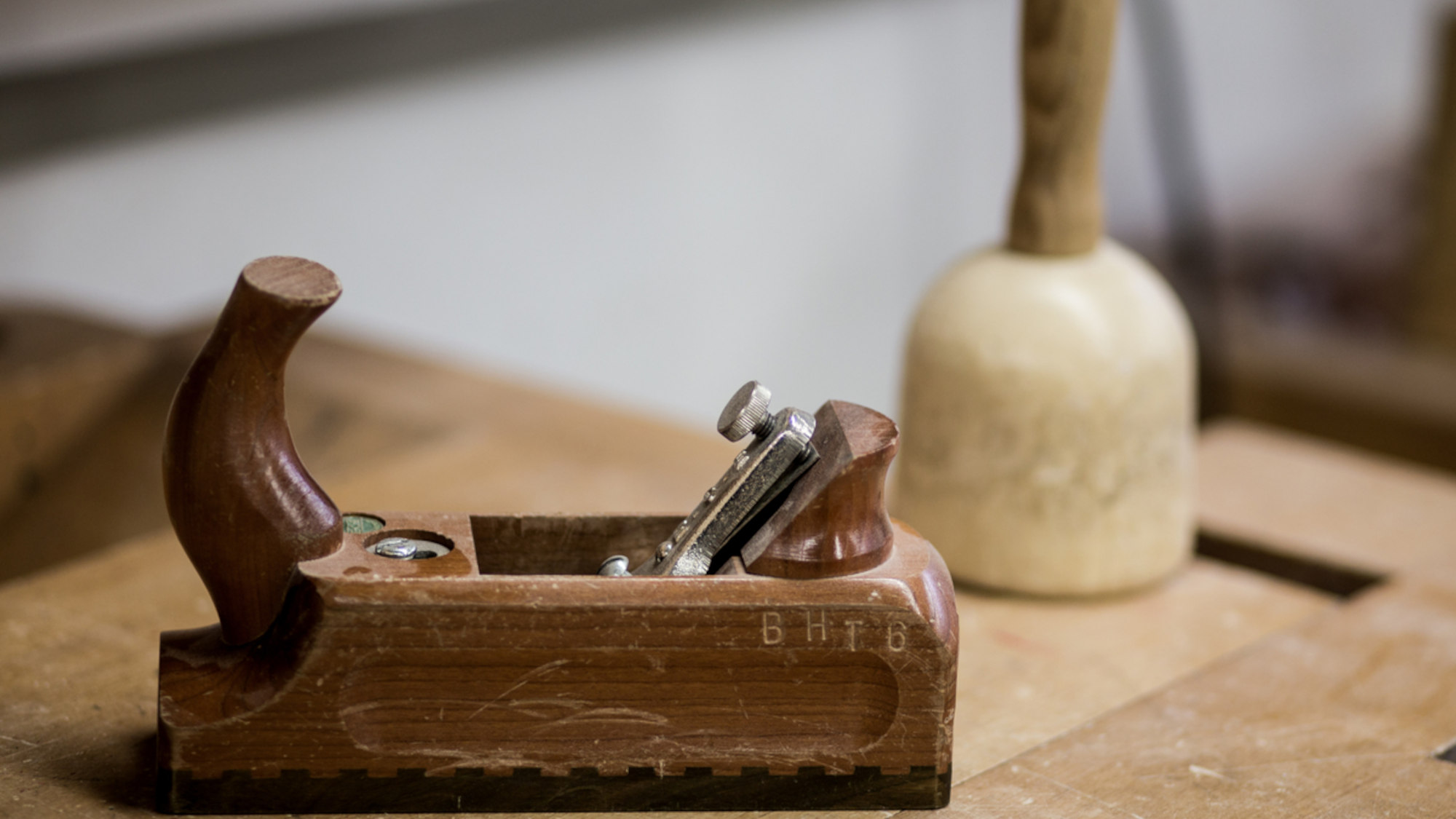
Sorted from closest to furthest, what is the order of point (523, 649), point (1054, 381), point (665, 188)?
1. point (523, 649)
2. point (1054, 381)
3. point (665, 188)

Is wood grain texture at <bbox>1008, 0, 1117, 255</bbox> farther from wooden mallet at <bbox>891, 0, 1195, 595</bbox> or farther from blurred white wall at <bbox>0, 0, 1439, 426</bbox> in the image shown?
blurred white wall at <bbox>0, 0, 1439, 426</bbox>

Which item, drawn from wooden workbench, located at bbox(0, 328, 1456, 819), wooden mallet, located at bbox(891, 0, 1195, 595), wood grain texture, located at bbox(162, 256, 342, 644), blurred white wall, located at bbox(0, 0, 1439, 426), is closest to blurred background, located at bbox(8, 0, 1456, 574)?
blurred white wall, located at bbox(0, 0, 1439, 426)

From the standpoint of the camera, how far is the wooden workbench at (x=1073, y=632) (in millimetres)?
647

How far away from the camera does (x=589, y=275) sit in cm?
180

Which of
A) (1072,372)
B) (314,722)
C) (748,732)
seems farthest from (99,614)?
(1072,372)

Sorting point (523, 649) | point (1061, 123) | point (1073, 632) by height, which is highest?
point (1061, 123)

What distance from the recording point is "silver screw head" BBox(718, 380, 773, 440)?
2.00 feet

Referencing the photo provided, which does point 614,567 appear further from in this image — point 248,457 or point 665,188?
point 665,188

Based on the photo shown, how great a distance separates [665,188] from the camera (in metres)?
1.84

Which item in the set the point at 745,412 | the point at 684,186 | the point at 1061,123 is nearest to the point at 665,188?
the point at 684,186

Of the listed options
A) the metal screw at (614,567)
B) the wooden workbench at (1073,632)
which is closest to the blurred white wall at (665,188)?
the wooden workbench at (1073,632)

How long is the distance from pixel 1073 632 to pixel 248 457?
475mm

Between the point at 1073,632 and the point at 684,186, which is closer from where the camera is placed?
the point at 1073,632

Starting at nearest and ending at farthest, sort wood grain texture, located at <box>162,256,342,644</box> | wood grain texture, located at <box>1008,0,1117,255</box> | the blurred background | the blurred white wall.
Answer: wood grain texture, located at <box>162,256,342,644</box>, wood grain texture, located at <box>1008,0,1117,255</box>, the blurred background, the blurred white wall
